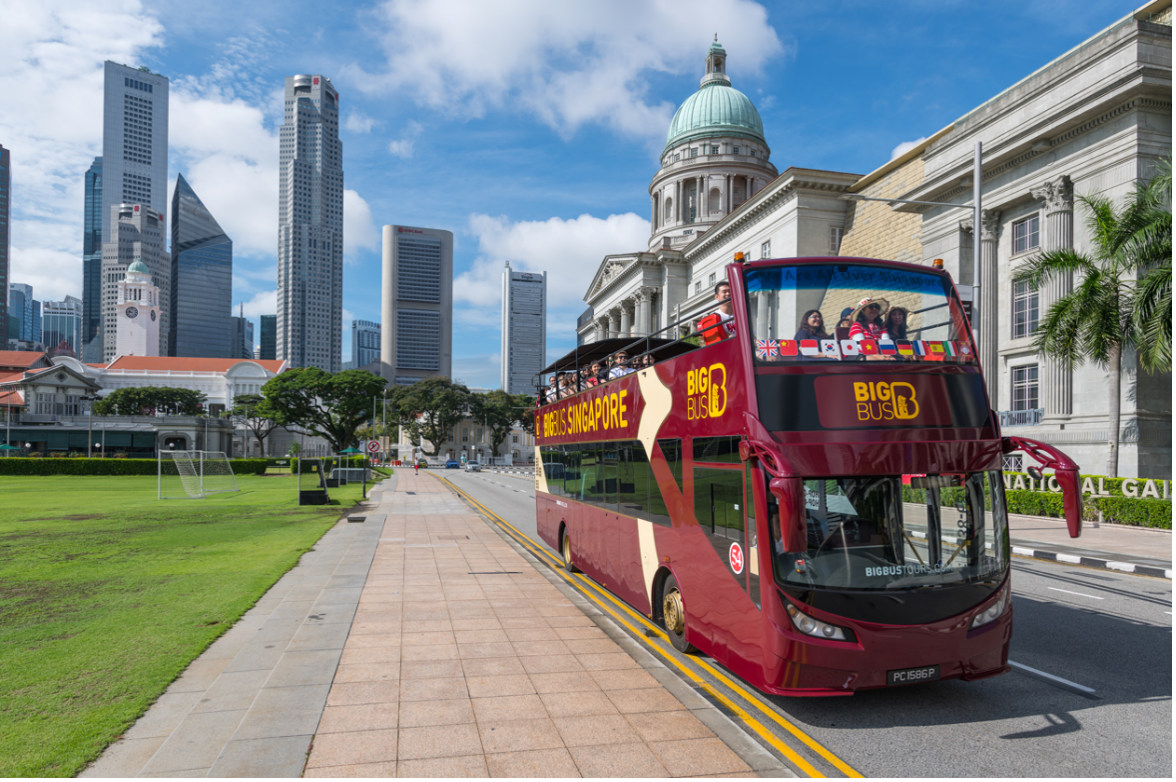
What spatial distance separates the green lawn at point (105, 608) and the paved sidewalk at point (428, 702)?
0.35 meters

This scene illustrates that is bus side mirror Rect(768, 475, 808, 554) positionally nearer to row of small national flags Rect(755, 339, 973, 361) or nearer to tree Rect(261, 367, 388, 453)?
row of small national flags Rect(755, 339, 973, 361)

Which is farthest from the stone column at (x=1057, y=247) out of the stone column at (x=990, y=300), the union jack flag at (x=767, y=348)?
the union jack flag at (x=767, y=348)

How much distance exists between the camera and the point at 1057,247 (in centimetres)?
2855

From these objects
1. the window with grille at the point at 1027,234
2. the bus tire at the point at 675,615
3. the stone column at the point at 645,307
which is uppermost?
the stone column at the point at 645,307

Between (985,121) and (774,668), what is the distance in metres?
33.6

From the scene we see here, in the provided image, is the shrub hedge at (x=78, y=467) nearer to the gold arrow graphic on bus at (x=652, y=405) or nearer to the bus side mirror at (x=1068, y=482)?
the gold arrow graphic on bus at (x=652, y=405)


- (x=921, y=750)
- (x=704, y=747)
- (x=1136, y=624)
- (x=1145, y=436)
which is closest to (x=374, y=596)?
(x=704, y=747)

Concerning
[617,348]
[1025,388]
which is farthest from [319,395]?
[617,348]

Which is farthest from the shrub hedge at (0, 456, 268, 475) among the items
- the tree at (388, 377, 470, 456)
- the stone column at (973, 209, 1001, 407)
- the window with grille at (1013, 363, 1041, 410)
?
the window with grille at (1013, 363, 1041, 410)

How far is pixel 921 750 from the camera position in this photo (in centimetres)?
554

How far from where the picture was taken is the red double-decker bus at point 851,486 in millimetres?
5824

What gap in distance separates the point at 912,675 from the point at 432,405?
325 ft

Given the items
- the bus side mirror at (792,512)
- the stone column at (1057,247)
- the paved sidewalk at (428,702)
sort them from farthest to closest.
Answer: the stone column at (1057,247)
the bus side mirror at (792,512)
the paved sidewalk at (428,702)

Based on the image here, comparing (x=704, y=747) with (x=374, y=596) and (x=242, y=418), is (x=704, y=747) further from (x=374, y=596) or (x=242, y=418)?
(x=242, y=418)
